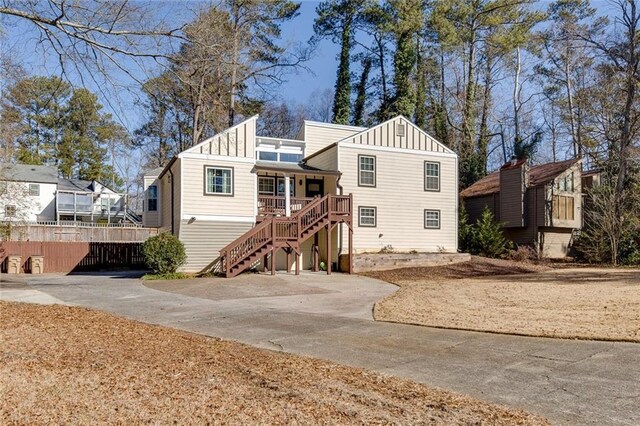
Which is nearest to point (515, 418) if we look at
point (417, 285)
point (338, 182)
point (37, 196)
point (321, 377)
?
point (321, 377)

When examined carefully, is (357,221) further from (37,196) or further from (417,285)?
(37,196)

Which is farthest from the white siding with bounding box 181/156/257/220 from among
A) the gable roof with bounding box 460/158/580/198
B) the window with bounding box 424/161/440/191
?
the gable roof with bounding box 460/158/580/198

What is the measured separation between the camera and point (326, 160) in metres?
21.4

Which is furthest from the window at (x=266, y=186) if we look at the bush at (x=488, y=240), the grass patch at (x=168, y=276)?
the bush at (x=488, y=240)

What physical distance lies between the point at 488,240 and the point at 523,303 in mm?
14391

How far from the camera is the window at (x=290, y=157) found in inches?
920

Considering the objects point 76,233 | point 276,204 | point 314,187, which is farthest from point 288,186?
point 76,233

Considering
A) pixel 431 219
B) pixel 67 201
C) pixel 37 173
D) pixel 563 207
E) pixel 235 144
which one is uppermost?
pixel 37 173

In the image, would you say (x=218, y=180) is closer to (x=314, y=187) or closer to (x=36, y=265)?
(x=314, y=187)

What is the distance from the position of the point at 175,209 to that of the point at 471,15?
26565 mm

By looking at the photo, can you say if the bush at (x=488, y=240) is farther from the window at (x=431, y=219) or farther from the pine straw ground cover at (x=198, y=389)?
the pine straw ground cover at (x=198, y=389)

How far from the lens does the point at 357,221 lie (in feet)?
67.9

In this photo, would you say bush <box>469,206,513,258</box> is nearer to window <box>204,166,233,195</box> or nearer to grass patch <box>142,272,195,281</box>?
window <box>204,166,233,195</box>

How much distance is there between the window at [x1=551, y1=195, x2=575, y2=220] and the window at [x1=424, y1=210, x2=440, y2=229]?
7141 mm
